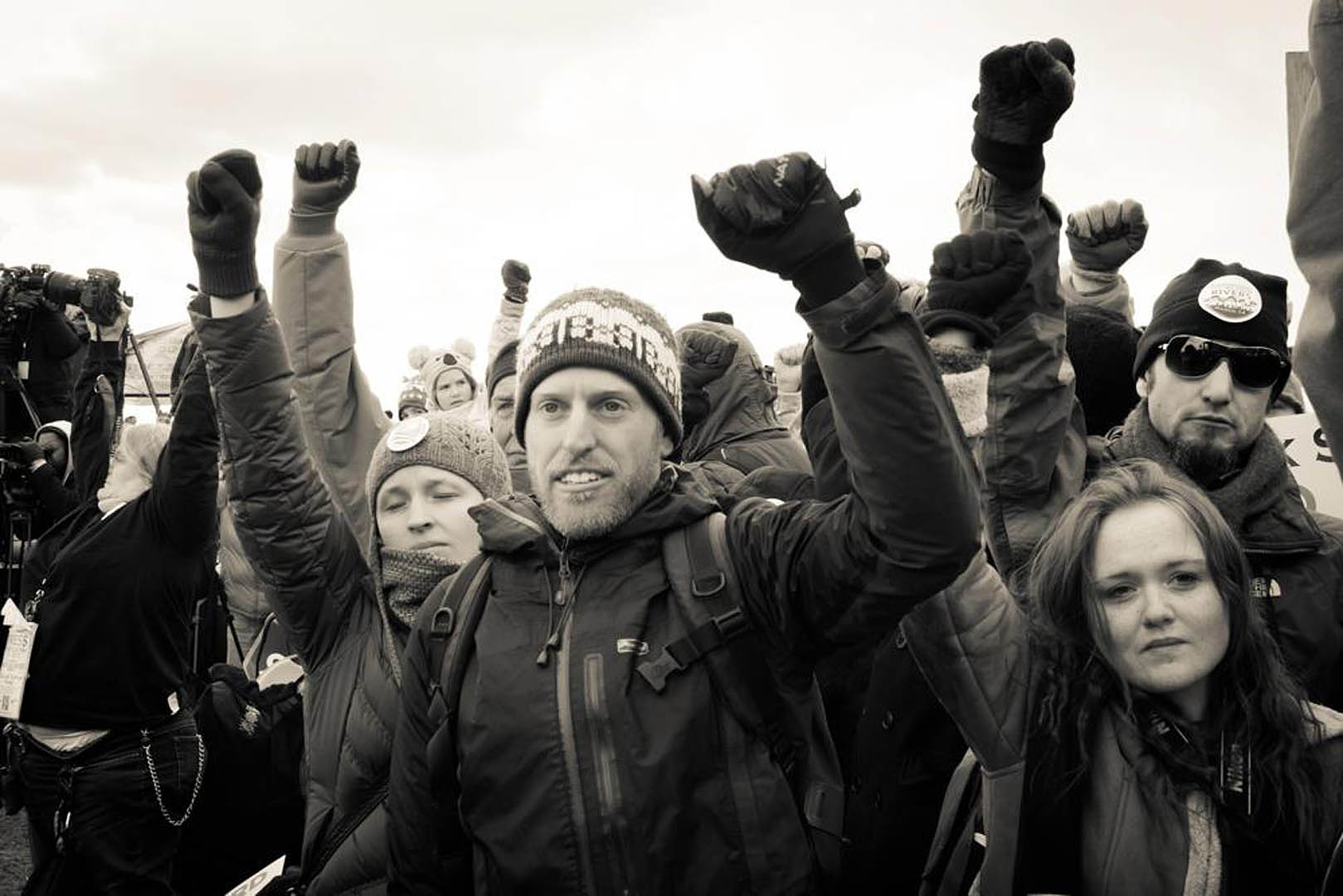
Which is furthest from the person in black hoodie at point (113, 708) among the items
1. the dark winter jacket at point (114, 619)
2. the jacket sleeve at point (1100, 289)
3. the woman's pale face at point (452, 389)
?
the jacket sleeve at point (1100, 289)

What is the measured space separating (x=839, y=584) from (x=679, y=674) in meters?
0.35

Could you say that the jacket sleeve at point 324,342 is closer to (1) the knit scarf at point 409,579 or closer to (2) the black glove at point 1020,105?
(1) the knit scarf at point 409,579

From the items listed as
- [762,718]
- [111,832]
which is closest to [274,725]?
[111,832]

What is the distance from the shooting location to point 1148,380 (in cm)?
313

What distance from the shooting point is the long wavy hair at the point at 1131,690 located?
210 centimetres

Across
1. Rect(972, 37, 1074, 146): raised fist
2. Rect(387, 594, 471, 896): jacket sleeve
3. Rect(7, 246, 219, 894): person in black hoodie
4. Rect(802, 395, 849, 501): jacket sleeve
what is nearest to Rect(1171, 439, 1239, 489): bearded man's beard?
Rect(972, 37, 1074, 146): raised fist

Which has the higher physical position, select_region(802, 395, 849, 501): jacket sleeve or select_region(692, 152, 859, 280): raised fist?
select_region(692, 152, 859, 280): raised fist

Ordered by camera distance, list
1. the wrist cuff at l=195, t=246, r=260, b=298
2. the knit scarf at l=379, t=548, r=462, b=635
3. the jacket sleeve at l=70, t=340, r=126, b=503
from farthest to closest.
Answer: the jacket sleeve at l=70, t=340, r=126, b=503 < the knit scarf at l=379, t=548, r=462, b=635 < the wrist cuff at l=195, t=246, r=260, b=298

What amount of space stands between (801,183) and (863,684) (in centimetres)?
203

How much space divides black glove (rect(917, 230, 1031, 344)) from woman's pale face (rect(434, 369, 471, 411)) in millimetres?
5874

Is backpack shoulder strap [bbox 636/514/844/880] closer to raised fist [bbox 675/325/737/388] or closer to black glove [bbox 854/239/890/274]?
black glove [bbox 854/239/890/274]

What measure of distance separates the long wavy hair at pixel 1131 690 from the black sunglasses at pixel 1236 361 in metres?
0.59

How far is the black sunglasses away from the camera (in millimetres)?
2955

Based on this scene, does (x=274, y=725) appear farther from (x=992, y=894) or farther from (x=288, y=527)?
(x=992, y=894)
